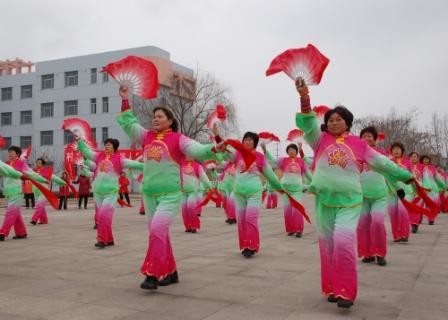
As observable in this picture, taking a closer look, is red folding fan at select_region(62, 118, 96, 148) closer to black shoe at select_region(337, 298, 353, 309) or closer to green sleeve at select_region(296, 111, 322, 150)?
green sleeve at select_region(296, 111, 322, 150)

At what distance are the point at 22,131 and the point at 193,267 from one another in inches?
1839

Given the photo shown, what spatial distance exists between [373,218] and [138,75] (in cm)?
407

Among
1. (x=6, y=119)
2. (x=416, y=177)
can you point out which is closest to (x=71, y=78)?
(x=6, y=119)

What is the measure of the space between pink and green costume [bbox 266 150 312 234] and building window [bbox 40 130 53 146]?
39.2 metres

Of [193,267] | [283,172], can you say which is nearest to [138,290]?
[193,267]

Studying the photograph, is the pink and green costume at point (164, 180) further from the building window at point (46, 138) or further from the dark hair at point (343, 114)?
the building window at point (46, 138)

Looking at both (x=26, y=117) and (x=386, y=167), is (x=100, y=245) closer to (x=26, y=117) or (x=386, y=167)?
(x=386, y=167)

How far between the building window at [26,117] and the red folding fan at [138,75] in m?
46.1

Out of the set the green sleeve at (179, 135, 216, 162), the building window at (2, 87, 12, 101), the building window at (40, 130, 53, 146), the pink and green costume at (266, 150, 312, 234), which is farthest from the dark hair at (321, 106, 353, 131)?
the building window at (2, 87, 12, 101)

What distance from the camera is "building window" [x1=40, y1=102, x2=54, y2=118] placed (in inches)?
1825

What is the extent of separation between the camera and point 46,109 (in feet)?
153

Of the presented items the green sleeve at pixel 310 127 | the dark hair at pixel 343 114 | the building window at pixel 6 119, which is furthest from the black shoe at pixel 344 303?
the building window at pixel 6 119

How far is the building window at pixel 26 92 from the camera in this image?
4859 cm

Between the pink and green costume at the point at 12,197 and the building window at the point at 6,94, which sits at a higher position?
the building window at the point at 6,94
